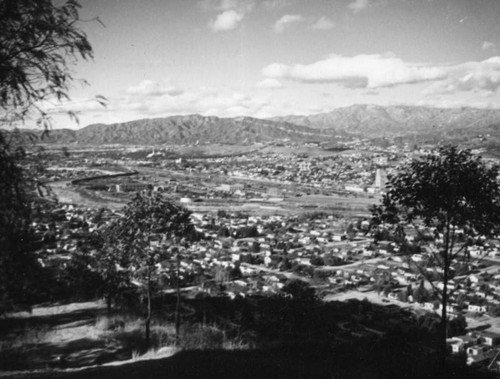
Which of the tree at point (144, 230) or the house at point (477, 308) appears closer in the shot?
the tree at point (144, 230)

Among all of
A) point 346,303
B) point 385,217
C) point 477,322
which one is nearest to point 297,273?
point 346,303

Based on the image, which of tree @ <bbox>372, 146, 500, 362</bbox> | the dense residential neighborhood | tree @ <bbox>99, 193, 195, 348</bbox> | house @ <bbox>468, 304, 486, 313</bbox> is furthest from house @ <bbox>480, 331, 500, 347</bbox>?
tree @ <bbox>99, 193, 195, 348</bbox>

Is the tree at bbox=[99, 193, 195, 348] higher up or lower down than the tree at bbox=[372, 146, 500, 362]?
lower down

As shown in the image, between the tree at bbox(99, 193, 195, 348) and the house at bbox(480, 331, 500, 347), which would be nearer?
the tree at bbox(99, 193, 195, 348)

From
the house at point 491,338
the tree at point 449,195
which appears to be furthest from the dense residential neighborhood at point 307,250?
the tree at point 449,195

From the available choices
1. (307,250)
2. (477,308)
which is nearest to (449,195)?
(477,308)

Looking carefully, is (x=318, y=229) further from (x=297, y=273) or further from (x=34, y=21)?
(x=34, y=21)

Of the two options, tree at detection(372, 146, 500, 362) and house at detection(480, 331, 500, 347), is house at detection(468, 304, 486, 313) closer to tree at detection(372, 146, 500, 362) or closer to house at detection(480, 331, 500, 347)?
house at detection(480, 331, 500, 347)

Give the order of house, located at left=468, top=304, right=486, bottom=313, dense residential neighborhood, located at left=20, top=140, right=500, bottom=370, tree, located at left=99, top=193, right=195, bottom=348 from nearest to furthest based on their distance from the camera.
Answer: tree, located at left=99, top=193, right=195, bottom=348, dense residential neighborhood, located at left=20, top=140, right=500, bottom=370, house, located at left=468, top=304, right=486, bottom=313

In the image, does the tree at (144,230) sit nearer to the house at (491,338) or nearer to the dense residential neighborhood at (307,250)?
the dense residential neighborhood at (307,250)
